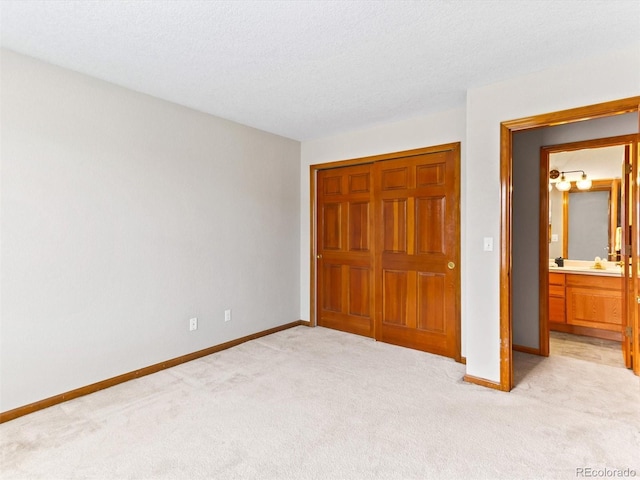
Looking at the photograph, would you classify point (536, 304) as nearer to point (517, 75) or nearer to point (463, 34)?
point (517, 75)

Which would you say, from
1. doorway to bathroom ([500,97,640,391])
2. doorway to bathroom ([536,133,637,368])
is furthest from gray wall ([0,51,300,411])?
doorway to bathroom ([536,133,637,368])

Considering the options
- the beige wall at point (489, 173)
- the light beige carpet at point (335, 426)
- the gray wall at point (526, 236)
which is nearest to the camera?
the light beige carpet at point (335, 426)

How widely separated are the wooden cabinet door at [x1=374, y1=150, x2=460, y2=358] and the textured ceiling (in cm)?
83

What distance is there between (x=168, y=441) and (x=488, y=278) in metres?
2.54

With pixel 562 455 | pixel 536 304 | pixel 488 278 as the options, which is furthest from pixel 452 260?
pixel 562 455

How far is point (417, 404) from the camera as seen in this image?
2.55m

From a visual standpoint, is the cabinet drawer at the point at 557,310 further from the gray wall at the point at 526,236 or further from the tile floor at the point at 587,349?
the gray wall at the point at 526,236

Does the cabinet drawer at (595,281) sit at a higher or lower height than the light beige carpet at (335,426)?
higher

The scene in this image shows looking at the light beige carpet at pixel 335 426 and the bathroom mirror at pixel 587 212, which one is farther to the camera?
the bathroom mirror at pixel 587 212

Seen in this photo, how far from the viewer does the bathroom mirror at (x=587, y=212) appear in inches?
183

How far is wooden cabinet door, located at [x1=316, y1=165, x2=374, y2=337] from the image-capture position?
4.24 meters

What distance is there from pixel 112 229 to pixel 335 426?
2.25m

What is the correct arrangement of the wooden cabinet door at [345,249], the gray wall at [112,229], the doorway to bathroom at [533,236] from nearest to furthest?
1. the gray wall at [112,229]
2. the doorway to bathroom at [533,236]
3. the wooden cabinet door at [345,249]

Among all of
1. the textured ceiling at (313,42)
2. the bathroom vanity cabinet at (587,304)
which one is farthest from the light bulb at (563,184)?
the textured ceiling at (313,42)
